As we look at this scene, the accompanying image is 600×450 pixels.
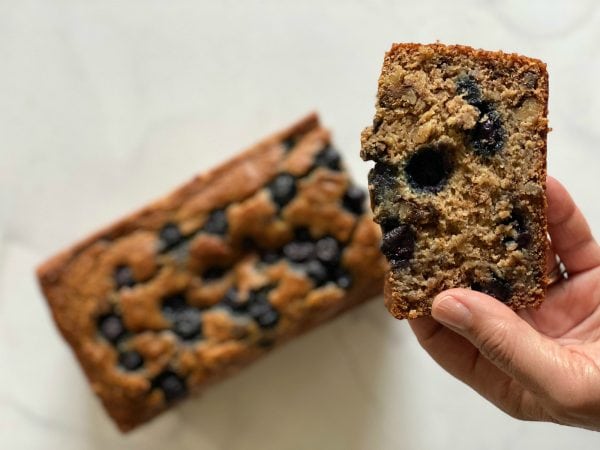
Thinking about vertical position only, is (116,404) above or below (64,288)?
below

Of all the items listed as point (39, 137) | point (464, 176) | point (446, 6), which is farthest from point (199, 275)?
point (446, 6)

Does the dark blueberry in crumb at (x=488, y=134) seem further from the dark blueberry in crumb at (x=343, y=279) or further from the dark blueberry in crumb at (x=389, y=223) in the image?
the dark blueberry in crumb at (x=343, y=279)

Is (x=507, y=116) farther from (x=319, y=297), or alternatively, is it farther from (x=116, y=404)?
(x=116, y=404)

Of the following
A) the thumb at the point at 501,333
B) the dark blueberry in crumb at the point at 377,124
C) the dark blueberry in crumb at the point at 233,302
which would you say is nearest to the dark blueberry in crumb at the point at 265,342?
the dark blueberry in crumb at the point at 233,302

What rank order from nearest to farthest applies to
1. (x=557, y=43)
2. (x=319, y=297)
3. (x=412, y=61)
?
(x=412, y=61) < (x=319, y=297) < (x=557, y=43)

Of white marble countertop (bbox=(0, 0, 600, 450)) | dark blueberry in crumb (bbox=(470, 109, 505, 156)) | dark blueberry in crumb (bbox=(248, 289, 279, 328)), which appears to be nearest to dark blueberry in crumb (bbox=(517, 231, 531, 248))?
dark blueberry in crumb (bbox=(470, 109, 505, 156))
